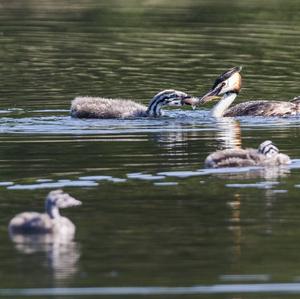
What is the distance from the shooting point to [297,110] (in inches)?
900

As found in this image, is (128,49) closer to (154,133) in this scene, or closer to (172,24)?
(172,24)

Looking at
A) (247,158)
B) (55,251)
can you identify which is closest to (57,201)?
(55,251)

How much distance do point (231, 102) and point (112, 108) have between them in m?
2.35

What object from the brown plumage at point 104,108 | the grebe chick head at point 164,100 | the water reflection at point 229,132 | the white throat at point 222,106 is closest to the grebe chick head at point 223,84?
the white throat at point 222,106

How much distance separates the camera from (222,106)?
914 inches

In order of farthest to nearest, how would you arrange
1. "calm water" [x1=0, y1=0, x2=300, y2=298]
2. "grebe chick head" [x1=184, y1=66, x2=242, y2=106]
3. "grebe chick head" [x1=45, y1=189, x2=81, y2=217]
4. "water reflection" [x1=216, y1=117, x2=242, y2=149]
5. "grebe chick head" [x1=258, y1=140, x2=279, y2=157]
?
"grebe chick head" [x1=184, y1=66, x2=242, y2=106] → "water reflection" [x1=216, y1=117, x2=242, y2=149] → "grebe chick head" [x1=258, y1=140, x2=279, y2=157] → "grebe chick head" [x1=45, y1=189, x2=81, y2=217] → "calm water" [x1=0, y1=0, x2=300, y2=298]

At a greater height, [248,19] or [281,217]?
[248,19]

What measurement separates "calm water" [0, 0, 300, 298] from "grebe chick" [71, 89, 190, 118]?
0.66 ft

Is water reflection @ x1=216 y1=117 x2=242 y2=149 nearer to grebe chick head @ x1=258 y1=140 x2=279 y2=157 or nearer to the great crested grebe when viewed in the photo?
the great crested grebe

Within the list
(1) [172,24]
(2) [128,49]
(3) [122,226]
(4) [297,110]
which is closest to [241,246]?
(3) [122,226]

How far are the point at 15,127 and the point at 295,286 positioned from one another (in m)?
10.4

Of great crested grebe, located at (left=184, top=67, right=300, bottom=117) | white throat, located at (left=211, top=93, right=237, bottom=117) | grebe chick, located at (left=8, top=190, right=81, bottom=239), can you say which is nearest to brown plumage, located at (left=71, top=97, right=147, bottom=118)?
great crested grebe, located at (left=184, top=67, right=300, bottom=117)

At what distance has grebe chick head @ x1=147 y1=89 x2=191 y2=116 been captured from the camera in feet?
73.9

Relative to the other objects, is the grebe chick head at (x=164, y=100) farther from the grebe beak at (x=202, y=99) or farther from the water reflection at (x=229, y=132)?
the water reflection at (x=229, y=132)
